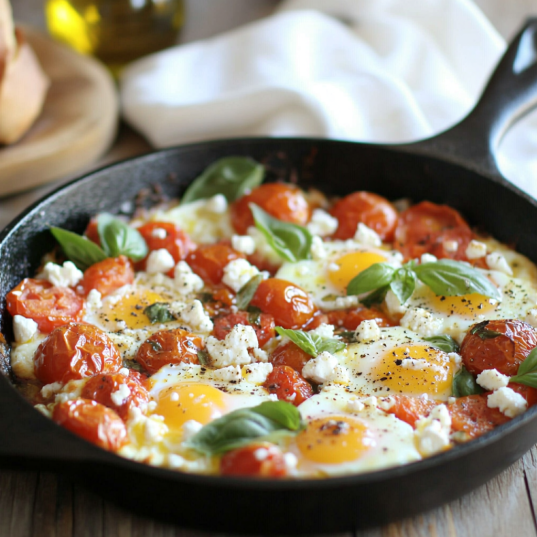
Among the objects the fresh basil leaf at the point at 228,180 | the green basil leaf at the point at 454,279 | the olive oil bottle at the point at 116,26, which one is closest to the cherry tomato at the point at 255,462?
the green basil leaf at the point at 454,279

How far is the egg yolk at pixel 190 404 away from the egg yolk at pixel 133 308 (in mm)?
459

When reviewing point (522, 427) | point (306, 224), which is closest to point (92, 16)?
point (306, 224)

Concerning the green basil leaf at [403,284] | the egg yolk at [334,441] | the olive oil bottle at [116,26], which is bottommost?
the egg yolk at [334,441]

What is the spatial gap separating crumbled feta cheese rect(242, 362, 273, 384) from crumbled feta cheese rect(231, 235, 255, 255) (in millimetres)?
752

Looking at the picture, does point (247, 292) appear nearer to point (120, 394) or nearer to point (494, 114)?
point (120, 394)

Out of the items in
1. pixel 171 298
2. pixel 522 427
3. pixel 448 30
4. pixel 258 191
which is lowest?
pixel 171 298

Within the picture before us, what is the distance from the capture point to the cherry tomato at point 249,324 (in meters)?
2.71

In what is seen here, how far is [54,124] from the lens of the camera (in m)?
4.04

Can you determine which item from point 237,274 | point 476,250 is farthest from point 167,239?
point 476,250

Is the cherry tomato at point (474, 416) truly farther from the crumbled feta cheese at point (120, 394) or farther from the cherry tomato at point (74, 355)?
the cherry tomato at point (74, 355)

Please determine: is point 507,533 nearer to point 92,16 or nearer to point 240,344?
point 240,344

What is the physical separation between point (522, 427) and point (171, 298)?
153cm

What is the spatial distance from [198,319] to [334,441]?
85 centimetres

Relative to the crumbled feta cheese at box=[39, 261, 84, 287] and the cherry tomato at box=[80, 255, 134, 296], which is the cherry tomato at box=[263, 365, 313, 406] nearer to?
the cherry tomato at box=[80, 255, 134, 296]
